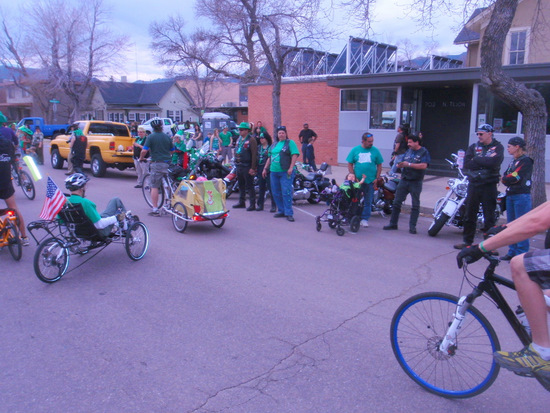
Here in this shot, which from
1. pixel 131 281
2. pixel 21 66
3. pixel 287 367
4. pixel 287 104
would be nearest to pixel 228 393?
pixel 287 367

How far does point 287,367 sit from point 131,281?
111 inches

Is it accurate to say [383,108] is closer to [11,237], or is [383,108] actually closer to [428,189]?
[428,189]

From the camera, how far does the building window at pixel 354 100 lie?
18.5 meters

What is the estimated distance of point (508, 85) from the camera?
8945mm

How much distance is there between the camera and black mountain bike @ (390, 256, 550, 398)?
324 centimetres

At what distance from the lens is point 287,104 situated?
70.3ft

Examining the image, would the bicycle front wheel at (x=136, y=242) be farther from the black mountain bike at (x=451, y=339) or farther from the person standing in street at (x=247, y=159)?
the black mountain bike at (x=451, y=339)

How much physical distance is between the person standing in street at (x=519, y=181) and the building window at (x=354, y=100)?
12.1 metres

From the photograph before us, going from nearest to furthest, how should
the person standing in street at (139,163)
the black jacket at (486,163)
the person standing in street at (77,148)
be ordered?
the black jacket at (486,163) < the person standing in street at (139,163) < the person standing in street at (77,148)

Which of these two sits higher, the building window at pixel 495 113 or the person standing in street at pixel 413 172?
the building window at pixel 495 113

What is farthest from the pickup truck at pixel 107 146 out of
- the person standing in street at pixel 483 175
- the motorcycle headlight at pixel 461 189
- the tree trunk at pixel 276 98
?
the person standing in street at pixel 483 175

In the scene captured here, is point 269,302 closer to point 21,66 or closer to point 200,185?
point 200,185

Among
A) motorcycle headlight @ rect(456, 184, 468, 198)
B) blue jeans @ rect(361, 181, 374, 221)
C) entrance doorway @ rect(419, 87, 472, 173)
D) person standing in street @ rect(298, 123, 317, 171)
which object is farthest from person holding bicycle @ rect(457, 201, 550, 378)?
entrance doorway @ rect(419, 87, 472, 173)

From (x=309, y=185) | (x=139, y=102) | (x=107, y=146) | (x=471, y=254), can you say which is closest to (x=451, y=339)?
(x=471, y=254)
